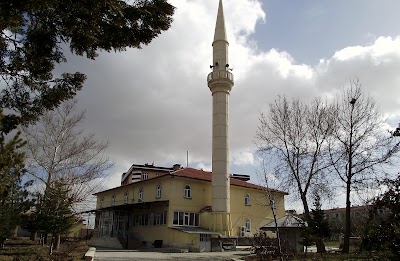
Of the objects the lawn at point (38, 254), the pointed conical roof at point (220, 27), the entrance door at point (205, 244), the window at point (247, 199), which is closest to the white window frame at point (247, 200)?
the window at point (247, 199)

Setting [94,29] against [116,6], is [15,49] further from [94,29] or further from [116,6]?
[116,6]

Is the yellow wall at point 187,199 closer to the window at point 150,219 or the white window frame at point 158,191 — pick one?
the window at point 150,219

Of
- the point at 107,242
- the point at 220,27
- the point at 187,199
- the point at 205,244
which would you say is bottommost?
the point at 107,242

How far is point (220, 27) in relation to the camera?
110 feet

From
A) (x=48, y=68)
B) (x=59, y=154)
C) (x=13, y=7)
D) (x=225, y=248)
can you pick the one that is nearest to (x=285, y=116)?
(x=225, y=248)

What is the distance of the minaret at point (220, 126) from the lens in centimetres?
2892

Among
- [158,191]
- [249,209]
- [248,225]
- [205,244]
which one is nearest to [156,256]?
[205,244]

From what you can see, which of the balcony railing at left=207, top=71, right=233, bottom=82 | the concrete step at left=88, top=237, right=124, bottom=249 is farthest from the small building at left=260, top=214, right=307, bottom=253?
the balcony railing at left=207, top=71, right=233, bottom=82

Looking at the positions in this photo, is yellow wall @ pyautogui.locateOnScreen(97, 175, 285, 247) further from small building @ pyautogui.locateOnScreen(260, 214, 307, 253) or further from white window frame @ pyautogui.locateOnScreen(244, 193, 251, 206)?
small building @ pyautogui.locateOnScreen(260, 214, 307, 253)

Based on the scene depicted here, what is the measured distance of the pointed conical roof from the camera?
3300 cm

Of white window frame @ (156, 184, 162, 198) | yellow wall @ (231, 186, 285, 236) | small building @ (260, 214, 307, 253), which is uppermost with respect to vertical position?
white window frame @ (156, 184, 162, 198)

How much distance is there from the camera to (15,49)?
28.9 feet

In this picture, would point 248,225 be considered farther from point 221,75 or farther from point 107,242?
point 221,75

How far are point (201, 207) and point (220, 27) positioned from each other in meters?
17.5
